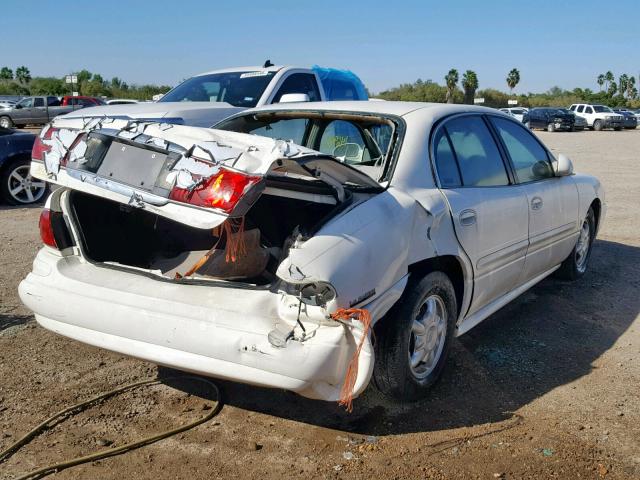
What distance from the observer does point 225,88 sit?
8.65 metres

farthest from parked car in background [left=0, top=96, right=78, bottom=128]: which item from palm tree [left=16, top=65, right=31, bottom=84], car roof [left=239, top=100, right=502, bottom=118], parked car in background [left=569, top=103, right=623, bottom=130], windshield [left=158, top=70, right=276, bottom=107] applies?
palm tree [left=16, top=65, right=31, bottom=84]

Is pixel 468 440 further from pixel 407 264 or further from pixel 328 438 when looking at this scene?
pixel 407 264

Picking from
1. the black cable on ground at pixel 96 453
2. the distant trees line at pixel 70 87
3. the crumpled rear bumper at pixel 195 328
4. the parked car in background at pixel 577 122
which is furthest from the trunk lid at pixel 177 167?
the distant trees line at pixel 70 87

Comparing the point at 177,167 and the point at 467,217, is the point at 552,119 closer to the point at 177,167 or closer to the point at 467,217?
the point at 467,217

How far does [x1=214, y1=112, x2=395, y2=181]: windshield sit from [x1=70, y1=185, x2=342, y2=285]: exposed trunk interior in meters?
0.50

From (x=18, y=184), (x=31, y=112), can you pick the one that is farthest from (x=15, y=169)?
(x=31, y=112)

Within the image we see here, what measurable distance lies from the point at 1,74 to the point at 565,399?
90.4 m

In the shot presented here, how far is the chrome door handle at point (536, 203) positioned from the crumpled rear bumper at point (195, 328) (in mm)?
2285

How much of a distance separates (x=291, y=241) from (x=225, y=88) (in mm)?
6018

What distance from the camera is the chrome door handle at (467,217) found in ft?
12.2

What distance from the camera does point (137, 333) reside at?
311 centimetres

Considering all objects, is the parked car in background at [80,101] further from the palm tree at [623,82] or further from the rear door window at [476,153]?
the palm tree at [623,82]

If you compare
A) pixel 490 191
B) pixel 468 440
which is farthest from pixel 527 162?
pixel 468 440

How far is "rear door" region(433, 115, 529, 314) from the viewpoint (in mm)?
3805
